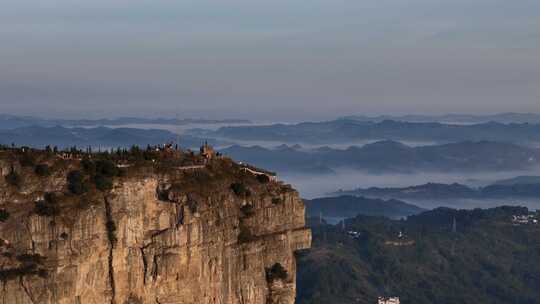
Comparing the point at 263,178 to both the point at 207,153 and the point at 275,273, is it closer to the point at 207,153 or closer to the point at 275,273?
the point at 207,153

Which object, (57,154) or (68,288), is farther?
(57,154)

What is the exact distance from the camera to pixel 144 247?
38.2m

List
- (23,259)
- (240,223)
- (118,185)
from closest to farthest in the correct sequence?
(23,259) < (118,185) < (240,223)

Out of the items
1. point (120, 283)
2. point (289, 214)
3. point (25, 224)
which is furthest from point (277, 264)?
point (25, 224)

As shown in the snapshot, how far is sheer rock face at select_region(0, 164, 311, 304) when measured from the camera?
36.0 m

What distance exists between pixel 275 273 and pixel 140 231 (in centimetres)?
655

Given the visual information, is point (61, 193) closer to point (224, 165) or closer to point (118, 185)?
point (118, 185)

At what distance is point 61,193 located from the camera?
37719mm

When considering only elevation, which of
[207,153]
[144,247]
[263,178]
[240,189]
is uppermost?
[207,153]

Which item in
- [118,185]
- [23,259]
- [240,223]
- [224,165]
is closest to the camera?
[23,259]

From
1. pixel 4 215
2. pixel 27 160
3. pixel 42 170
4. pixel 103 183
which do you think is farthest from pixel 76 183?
pixel 4 215

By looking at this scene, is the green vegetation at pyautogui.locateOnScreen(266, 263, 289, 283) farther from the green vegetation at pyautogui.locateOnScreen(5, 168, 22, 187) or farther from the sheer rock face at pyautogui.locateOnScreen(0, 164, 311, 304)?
the green vegetation at pyautogui.locateOnScreen(5, 168, 22, 187)

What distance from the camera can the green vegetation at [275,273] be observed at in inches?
1678

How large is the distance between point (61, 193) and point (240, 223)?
722cm
